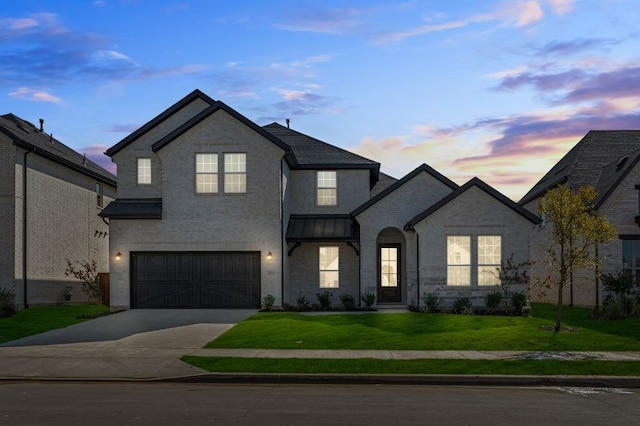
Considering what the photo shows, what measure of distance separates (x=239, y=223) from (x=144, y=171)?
195 inches

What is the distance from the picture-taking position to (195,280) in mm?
27875

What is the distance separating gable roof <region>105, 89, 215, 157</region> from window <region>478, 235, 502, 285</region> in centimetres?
1288

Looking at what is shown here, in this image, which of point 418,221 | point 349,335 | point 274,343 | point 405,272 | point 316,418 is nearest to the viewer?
point 316,418

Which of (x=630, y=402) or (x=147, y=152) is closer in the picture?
(x=630, y=402)

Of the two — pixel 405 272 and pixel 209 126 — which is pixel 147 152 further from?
pixel 405 272

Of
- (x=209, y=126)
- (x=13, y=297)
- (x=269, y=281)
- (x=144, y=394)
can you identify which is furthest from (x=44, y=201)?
(x=144, y=394)

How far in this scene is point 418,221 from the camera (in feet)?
86.4

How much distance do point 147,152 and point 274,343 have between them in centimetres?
1382

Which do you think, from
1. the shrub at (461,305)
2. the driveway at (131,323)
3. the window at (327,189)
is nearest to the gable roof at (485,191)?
the shrub at (461,305)

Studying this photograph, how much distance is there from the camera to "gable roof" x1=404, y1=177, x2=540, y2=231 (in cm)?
2623

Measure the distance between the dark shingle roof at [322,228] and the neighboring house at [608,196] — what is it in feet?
25.8

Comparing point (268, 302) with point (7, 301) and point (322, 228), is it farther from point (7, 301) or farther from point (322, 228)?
point (7, 301)

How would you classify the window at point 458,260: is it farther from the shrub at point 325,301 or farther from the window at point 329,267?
the window at point 329,267

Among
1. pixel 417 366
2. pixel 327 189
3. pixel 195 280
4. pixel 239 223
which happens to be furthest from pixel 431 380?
pixel 327 189
